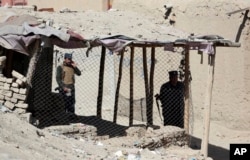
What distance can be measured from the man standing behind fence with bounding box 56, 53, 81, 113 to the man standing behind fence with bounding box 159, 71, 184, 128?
2.03 m

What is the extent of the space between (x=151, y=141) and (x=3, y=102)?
2.49m

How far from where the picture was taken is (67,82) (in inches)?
494

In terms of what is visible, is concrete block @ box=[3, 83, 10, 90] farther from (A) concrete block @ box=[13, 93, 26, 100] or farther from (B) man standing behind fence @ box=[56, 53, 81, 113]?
(B) man standing behind fence @ box=[56, 53, 81, 113]

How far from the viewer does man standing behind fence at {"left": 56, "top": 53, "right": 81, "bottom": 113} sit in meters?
12.2

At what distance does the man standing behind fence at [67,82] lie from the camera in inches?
482

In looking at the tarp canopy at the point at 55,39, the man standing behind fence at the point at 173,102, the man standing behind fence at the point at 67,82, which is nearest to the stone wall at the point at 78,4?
the man standing behind fence at the point at 67,82

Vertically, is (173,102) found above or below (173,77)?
below

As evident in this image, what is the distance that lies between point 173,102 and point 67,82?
2.48 metres

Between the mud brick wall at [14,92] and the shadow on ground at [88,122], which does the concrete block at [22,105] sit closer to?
the mud brick wall at [14,92]

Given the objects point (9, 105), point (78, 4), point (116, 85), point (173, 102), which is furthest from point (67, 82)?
point (78, 4)

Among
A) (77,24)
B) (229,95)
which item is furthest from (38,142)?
(229,95)

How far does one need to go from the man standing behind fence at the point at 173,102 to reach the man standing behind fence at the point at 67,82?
203 cm

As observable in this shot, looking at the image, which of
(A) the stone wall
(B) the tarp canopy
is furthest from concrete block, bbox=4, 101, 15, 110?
(A) the stone wall

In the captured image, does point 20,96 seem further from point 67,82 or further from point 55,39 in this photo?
point 67,82
